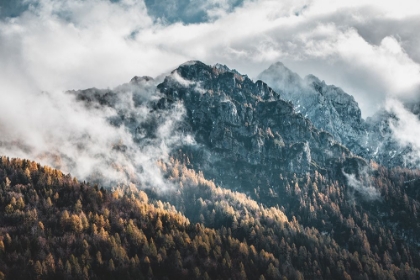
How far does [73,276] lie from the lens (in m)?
177

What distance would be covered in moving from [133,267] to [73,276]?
30.0 meters

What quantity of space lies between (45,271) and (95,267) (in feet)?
80.5

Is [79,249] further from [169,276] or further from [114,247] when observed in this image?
[169,276]

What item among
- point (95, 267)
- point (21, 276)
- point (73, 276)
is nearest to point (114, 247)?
point (95, 267)

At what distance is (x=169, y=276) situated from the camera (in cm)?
19875

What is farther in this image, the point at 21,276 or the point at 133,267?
the point at 133,267

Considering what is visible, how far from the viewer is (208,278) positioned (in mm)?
194625

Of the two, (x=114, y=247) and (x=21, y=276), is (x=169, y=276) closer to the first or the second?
(x=114, y=247)

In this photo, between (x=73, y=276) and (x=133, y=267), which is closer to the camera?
(x=73, y=276)

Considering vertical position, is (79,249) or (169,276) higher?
(79,249)

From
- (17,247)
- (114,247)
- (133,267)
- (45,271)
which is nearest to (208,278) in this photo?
(133,267)

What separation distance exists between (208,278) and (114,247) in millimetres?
53989

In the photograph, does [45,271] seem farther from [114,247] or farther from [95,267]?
[114,247]

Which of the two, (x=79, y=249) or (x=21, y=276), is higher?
(x=79, y=249)
